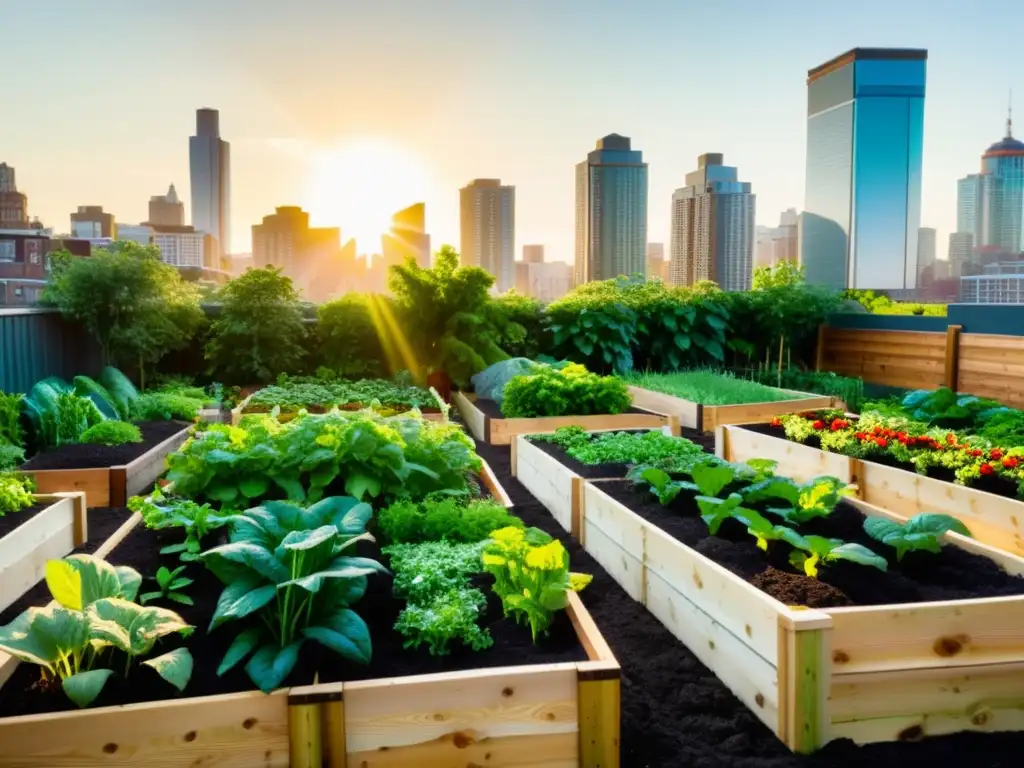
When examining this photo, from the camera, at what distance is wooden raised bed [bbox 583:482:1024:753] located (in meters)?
2.34

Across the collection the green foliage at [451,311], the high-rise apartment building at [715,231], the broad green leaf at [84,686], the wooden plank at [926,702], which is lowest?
the wooden plank at [926,702]

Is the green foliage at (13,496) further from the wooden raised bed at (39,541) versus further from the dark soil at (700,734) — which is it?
the dark soil at (700,734)

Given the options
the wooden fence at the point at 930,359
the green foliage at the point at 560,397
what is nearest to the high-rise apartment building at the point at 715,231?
the wooden fence at the point at 930,359

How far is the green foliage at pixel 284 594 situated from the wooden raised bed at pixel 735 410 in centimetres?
565

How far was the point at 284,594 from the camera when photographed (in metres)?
2.36

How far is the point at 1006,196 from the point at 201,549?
163 ft

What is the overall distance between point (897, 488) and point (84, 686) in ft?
14.2

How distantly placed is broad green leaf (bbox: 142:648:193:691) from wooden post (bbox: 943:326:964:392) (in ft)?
30.6

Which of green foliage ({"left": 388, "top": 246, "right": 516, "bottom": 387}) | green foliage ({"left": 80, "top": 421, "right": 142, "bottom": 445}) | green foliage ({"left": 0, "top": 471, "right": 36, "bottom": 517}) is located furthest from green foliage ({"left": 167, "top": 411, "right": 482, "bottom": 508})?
green foliage ({"left": 388, "top": 246, "right": 516, "bottom": 387})

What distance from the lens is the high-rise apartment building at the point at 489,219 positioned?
2258cm

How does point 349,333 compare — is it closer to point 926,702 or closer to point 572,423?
point 572,423

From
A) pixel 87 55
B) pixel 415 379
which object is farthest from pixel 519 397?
pixel 87 55

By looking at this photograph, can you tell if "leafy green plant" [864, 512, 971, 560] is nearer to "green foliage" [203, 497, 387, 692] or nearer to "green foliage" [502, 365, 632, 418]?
"green foliage" [203, 497, 387, 692]

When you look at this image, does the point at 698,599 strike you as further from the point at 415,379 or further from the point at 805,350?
the point at 805,350
